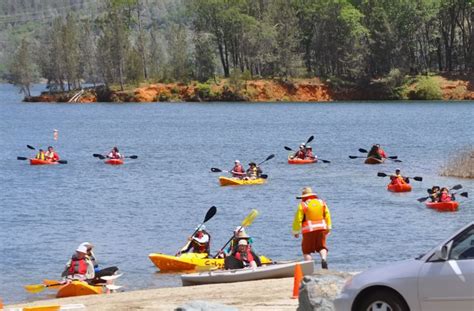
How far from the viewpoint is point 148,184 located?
53.8m

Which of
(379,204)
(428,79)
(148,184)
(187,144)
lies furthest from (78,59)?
(379,204)

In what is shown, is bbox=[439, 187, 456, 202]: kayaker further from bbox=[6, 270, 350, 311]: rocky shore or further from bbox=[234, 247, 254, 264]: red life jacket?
bbox=[6, 270, 350, 311]: rocky shore

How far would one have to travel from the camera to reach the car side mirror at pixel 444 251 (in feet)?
42.3

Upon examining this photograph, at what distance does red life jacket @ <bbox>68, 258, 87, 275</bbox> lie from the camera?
25203 millimetres

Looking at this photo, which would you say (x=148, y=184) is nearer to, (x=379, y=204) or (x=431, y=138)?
(x=379, y=204)

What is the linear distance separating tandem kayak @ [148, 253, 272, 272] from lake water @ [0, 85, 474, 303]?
40 cm

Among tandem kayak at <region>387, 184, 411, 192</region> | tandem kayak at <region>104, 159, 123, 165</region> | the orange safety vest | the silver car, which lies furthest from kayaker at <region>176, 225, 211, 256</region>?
tandem kayak at <region>104, 159, 123, 165</region>

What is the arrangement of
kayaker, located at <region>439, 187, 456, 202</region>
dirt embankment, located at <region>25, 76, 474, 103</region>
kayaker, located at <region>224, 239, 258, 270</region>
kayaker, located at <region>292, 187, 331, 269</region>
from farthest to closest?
1. dirt embankment, located at <region>25, 76, 474, 103</region>
2. kayaker, located at <region>439, 187, 456, 202</region>
3. kayaker, located at <region>224, 239, 258, 270</region>
4. kayaker, located at <region>292, 187, 331, 269</region>

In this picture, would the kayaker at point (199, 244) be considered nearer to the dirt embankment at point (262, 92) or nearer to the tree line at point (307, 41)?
the dirt embankment at point (262, 92)

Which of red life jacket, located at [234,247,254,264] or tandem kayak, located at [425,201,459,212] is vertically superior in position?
red life jacket, located at [234,247,254,264]

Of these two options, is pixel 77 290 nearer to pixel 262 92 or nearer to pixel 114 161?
pixel 114 161

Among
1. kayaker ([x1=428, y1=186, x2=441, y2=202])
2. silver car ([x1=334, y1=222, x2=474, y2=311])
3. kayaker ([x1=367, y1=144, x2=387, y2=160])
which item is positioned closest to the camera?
silver car ([x1=334, y1=222, x2=474, y2=311])

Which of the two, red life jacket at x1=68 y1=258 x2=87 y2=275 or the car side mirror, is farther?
red life jacket at x1=68 y1=258 x2=87 y2=275

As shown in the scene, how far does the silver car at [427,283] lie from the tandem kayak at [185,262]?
13091mm
